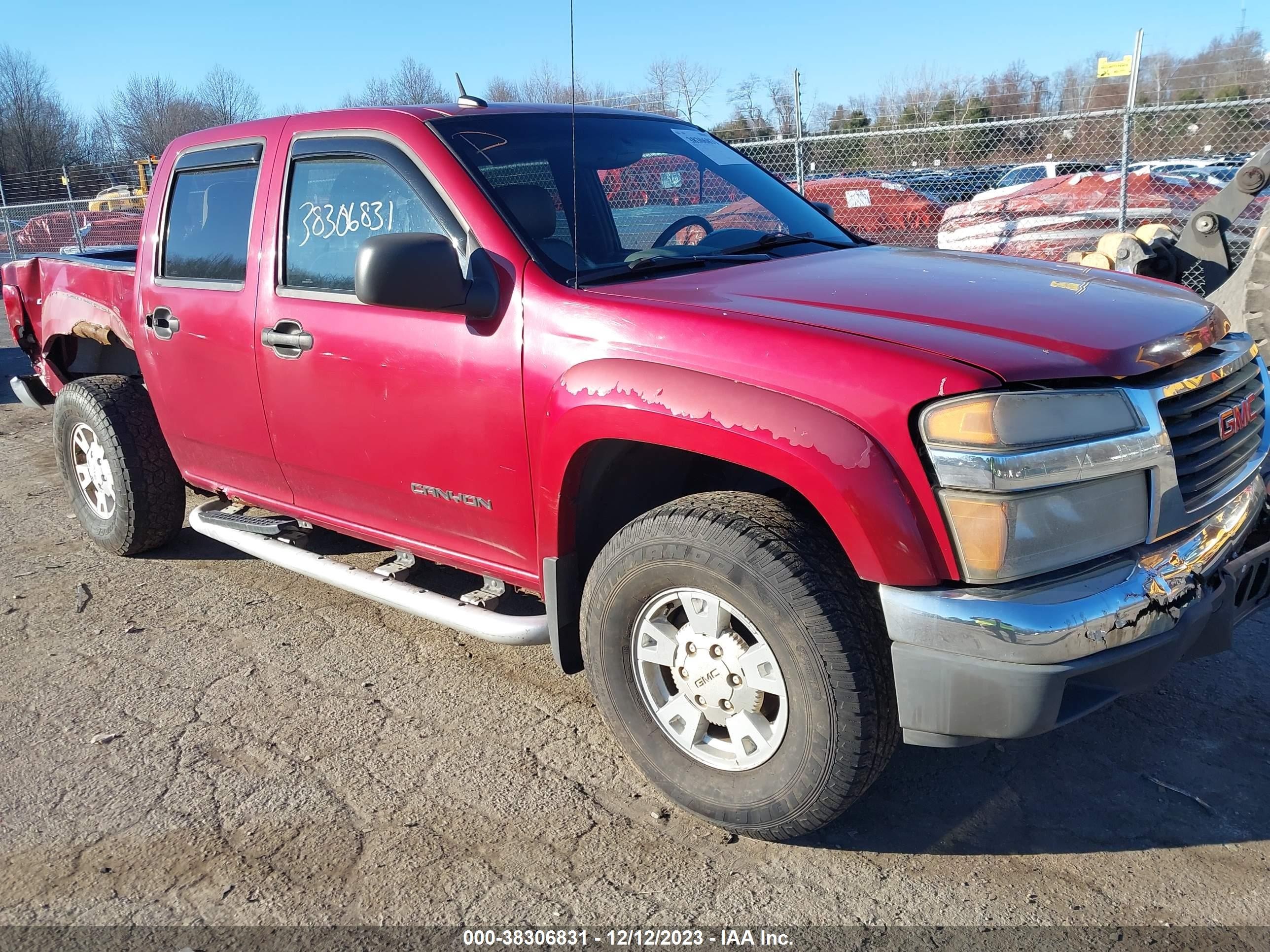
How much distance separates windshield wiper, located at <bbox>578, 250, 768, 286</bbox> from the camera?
3041mm

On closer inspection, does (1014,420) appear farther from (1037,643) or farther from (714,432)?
(714,432)

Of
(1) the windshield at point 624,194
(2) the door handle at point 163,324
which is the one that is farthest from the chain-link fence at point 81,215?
(1) the windshield at point 624,194

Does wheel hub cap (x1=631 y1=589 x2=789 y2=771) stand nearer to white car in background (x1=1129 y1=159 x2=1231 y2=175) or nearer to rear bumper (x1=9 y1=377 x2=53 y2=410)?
rear bumper (x1=9 y1=377 x2=53 y2=410)

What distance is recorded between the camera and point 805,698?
2.46 meters

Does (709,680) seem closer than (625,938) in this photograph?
No

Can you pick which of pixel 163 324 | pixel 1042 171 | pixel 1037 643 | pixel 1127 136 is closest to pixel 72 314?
pixel 163 324

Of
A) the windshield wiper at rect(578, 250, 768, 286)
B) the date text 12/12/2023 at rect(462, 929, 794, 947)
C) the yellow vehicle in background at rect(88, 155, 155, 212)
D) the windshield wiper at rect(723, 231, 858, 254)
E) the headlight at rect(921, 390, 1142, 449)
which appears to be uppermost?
the yellow vehicle in background at rect(88, 155, 155, 212)

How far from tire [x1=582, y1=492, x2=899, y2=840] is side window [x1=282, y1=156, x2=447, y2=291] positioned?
1.29 metres

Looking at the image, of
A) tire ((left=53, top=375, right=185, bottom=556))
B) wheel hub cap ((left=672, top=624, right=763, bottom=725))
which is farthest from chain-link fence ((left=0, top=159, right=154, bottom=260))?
wheel hub cap ((left=672, top=624, right=763, bottom=725))

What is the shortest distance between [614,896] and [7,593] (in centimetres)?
357

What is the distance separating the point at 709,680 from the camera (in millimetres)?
2705

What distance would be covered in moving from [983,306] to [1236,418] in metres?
0.76

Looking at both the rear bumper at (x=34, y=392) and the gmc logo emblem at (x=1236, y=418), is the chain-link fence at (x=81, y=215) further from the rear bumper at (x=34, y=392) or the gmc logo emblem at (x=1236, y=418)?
the gmc logo emblem at (x=1236, y=418)

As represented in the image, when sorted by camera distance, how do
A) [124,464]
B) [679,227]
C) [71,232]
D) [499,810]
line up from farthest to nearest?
1. [71,232]
2. [124,464]
3. [679,227]
4. [499,810]
